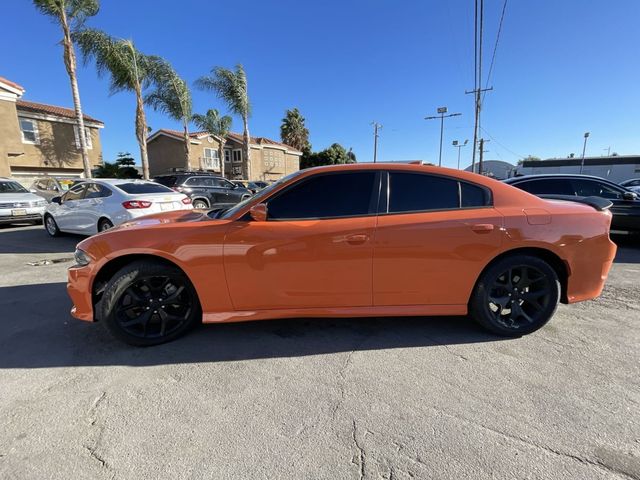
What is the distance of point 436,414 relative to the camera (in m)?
2.11

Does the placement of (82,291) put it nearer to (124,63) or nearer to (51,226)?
(51,226)

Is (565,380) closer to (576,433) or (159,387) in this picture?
(576,433)

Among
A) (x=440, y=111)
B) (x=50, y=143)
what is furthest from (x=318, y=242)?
(x=440, y=111)

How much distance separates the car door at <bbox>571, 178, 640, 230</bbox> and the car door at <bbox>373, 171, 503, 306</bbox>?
5620 millimetres

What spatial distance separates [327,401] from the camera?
224cm

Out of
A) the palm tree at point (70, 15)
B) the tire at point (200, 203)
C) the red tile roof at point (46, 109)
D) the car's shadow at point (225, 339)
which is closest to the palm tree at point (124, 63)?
the palm tree at point (70, 15)

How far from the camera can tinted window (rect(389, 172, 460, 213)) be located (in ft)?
9.62

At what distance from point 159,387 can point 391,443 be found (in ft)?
5.42

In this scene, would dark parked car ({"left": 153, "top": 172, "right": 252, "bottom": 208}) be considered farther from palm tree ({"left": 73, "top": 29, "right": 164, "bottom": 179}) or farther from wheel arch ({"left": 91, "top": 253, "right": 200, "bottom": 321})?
palm tree ({"left": 73, "top": 29, "right": 164, "bottom": 179})

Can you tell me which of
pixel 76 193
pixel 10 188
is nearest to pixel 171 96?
pixel 10 188

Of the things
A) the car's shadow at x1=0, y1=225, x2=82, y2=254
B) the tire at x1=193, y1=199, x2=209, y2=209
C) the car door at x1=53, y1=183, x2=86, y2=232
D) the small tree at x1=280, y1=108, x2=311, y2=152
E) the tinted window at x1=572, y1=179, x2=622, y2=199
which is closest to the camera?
the tinted window at x1=572, y1=179, x2=622, y2=199

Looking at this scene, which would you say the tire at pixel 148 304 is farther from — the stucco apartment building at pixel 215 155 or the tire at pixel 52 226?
the stucco apartment building at pixel 215 155

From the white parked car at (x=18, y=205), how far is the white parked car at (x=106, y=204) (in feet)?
9.37

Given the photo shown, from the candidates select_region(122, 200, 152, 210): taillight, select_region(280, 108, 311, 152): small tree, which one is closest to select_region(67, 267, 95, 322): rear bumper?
select_region(122, 200, 152, 210): taillight
